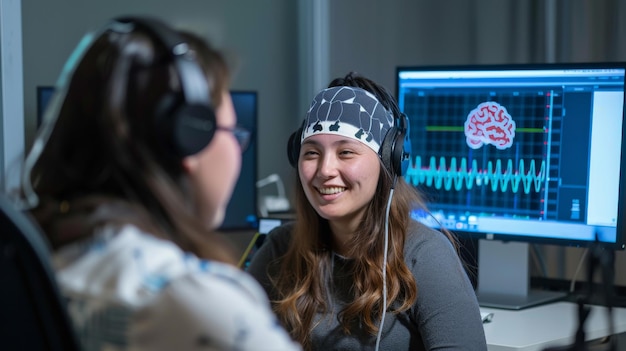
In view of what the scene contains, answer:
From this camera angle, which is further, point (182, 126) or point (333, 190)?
point (333, 190)

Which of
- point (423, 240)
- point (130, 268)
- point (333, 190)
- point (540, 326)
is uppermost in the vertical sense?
point (130, 268)

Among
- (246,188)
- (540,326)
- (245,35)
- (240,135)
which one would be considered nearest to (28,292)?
(240,135)

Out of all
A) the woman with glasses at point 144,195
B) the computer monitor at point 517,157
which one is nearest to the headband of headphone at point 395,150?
the computer monitor at point 517,157

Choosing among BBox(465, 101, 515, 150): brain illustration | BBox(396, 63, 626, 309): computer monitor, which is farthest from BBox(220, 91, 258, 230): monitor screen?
BBox(465, 101, 515, 150): brain illustration

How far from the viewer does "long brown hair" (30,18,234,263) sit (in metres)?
0.84

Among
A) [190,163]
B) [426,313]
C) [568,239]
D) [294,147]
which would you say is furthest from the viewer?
[568,239]

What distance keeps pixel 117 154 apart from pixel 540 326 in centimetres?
144

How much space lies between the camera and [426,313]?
1.71 meters

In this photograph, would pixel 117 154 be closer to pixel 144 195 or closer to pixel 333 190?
pixel 144 195

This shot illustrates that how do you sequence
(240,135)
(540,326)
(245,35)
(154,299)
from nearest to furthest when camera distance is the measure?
(154,299)
(240,135)
(540,326)
(245,35)

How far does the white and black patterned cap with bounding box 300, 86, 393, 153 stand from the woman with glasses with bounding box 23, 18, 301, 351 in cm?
86

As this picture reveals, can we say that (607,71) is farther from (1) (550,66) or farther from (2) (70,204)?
(2) (70,204)

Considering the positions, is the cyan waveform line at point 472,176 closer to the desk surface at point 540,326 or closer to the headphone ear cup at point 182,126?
the desk surface at point 540,326

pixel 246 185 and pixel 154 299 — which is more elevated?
pixel 154 299
